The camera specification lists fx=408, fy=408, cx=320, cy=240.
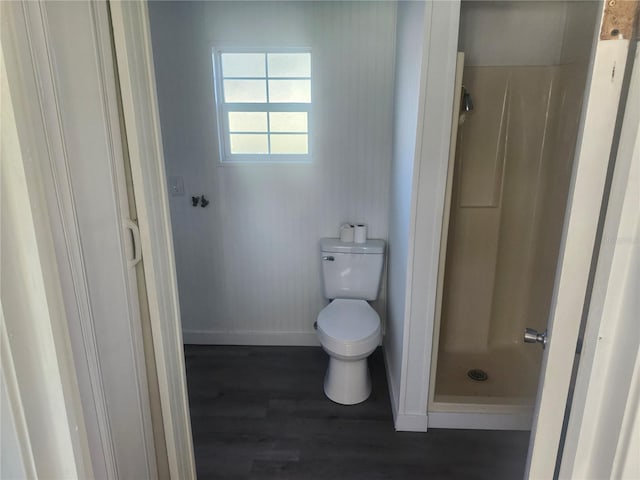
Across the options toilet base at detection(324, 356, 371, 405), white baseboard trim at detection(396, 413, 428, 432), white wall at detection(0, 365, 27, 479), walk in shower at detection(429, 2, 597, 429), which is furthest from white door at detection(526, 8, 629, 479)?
toilet base at detection(324, 356, 371, 405)

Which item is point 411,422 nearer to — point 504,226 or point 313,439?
point 313,439

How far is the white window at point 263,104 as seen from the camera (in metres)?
2.42

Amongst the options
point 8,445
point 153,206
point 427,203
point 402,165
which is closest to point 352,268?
point 402,165

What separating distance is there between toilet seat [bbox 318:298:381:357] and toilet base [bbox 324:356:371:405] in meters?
0.15

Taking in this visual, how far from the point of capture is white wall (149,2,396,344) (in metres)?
2.32

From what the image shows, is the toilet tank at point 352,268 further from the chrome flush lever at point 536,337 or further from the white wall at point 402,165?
the chrome flush lever at point 536,337

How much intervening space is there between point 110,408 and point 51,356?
0.45 metres

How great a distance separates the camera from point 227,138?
2.53 meters

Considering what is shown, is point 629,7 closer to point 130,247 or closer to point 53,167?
point 53,167

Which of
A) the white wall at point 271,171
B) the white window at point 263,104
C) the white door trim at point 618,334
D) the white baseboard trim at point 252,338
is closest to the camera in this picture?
the white door trim at point 618,334

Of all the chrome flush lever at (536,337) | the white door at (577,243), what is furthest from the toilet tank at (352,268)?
the white door at (577,243)

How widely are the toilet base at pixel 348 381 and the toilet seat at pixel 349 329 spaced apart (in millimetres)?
145

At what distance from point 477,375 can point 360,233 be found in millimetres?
1067

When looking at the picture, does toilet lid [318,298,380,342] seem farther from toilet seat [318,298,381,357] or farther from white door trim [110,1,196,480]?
white door trim [110,1,196,480]
